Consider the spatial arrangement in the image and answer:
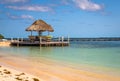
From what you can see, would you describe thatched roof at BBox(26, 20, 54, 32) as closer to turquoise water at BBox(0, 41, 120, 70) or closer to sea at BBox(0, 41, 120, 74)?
turquoise water at BBox(0, 41, 120, 70)

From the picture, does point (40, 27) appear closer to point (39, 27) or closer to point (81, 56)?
point (39, 27)

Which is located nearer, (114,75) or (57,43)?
(114,75)

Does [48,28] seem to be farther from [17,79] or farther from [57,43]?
[17,79]

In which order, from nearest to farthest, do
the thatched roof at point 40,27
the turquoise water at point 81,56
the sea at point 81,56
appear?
the sea at point 81,56 < the turquoise water at point 81,56 < the thatched roof at point 40,27

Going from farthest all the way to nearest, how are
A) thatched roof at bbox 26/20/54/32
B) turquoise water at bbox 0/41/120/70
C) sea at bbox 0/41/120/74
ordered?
thatched roof at bbox 26/20/54/32 → turquoise water at bbox 0/41/120/70 → sea at bbox 0/41/120/74

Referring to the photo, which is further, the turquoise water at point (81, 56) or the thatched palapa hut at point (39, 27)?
the thatched palapa hut at point (39, 27)

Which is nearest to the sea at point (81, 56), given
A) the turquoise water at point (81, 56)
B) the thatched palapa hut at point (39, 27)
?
the turquoise water at point (81, 56)

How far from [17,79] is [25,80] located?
0.36 m

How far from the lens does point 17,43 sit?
163 feet

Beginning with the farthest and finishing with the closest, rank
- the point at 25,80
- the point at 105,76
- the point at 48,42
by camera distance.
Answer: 1. the point at 48,42
2. the point at 105,76
3. the point at 25,80

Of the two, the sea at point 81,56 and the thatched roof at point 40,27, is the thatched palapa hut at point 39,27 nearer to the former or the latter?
the thatched roof at point 40,27

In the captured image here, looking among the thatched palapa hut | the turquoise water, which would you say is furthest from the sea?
the thatched palapa hut

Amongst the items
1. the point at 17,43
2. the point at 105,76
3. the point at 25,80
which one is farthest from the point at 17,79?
the point at 17,43

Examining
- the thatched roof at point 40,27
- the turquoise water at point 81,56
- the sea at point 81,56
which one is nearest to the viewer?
the sea at point 81,56
